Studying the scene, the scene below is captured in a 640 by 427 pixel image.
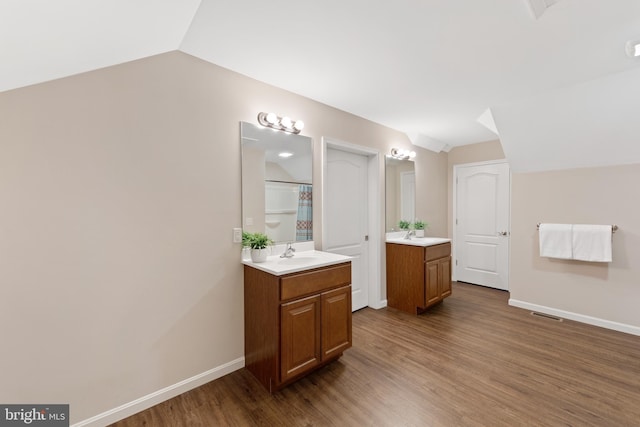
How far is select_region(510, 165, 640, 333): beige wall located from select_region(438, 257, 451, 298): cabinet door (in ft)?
2.79

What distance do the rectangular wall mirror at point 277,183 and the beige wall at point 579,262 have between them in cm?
290

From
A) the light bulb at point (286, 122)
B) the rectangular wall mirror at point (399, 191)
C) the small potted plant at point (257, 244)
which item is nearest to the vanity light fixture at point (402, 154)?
the rectangular wall mirror at point (399, 191)

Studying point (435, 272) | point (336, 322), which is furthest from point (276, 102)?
point (435, 272)

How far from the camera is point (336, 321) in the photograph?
7.36ft

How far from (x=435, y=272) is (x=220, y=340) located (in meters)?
2.58

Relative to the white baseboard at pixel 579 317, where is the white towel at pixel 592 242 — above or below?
above

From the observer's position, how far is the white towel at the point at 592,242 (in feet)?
9.48

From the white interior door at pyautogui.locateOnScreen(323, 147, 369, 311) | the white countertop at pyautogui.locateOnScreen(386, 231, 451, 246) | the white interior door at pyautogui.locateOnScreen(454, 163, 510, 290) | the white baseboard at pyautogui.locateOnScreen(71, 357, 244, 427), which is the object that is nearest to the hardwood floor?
the white baseboard at pyautogui.locateOnScreen(71, 357, 244, 427)

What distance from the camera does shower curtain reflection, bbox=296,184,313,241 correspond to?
106 inches

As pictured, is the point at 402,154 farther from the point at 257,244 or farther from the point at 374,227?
the point at 257,244

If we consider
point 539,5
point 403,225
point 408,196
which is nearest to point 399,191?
point 408,196

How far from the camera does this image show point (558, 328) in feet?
9.65

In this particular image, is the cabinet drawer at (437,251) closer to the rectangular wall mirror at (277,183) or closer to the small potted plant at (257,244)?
the rectangular wall mirror at (277,183)

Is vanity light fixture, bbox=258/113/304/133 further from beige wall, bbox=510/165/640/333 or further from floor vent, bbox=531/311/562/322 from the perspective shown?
floor vent, bbox=531/311/562/322
